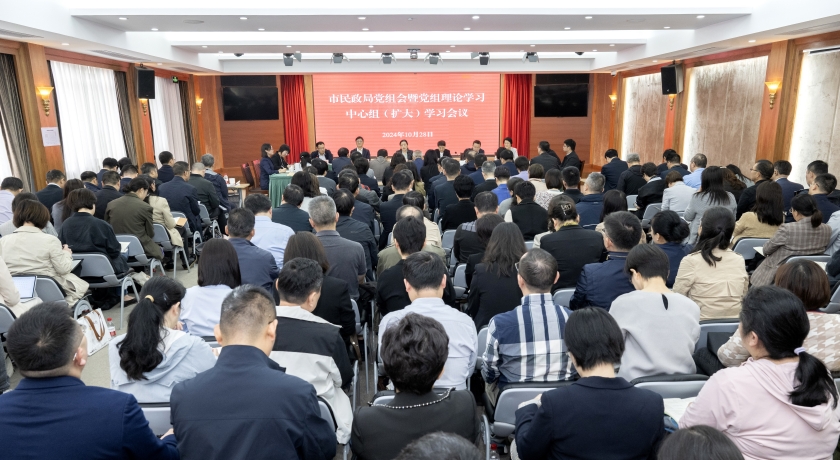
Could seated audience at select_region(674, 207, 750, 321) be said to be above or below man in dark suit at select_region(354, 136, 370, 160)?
below

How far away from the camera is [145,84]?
10883mm

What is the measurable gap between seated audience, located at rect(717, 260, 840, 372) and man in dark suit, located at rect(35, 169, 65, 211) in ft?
23.0

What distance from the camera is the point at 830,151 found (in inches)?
315

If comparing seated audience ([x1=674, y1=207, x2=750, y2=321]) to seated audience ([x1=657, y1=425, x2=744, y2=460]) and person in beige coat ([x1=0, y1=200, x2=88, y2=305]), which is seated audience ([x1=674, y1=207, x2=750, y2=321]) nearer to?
seated audience ([x1=657, y1=425, x2=744, y2=460])

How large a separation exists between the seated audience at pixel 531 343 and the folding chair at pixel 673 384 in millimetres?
366

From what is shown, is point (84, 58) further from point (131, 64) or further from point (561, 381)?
point (561, 381)

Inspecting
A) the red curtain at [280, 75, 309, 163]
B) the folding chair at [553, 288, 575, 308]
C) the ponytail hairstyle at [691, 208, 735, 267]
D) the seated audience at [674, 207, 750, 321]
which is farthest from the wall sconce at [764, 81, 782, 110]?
the red curtain at [280, 75, 309, 163]

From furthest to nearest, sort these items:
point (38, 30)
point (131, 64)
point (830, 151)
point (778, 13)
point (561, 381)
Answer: point (131, 64), point (830, 151), point (778, 13), point (38, 30), point (561, 381)

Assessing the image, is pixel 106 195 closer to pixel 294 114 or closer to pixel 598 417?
pixel 598 417

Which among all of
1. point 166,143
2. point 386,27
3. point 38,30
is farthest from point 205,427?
point 166,143

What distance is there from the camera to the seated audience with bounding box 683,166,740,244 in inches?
226

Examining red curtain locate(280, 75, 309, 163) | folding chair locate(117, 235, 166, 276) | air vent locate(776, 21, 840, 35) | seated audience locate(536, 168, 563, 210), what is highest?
air vent locate(776, 21, 840, 35)

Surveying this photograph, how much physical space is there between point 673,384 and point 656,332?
10.6 inches

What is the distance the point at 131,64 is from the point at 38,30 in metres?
4.92
